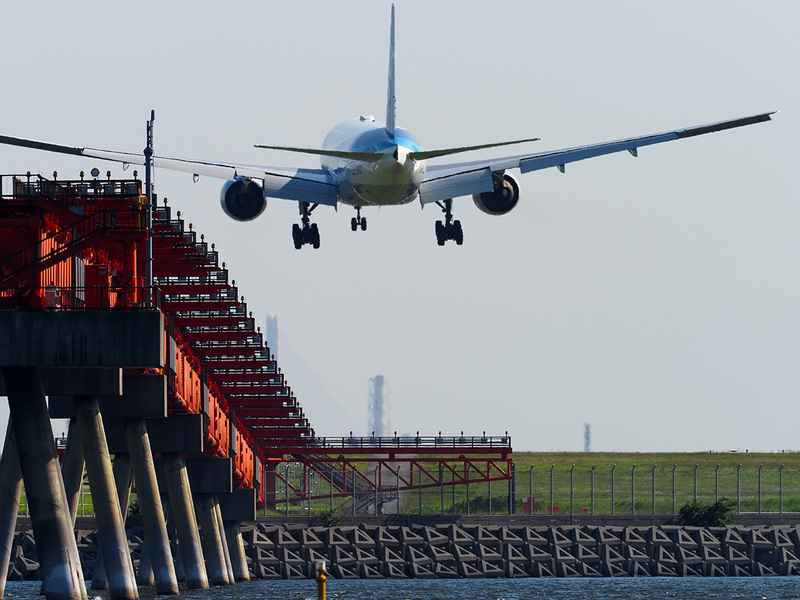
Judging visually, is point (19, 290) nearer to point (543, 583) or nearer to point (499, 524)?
point (543, 583)

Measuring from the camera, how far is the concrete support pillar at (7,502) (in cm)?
6931

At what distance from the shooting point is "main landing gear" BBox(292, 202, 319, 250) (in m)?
83.1

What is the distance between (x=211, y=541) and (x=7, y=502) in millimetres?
43062

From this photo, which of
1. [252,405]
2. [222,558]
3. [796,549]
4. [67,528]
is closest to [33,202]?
[67,528]

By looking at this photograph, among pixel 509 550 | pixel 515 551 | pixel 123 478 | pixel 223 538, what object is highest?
pixel 123 478

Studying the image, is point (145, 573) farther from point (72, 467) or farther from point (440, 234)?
point (440, 234)

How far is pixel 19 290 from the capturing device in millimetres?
62094

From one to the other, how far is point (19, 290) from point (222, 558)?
2075 inches

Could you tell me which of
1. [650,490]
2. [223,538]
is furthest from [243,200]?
[650,490]

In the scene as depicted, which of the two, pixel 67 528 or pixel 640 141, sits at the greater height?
pixel 640 141

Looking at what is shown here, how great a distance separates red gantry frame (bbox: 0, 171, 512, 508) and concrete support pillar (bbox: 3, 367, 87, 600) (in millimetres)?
3198

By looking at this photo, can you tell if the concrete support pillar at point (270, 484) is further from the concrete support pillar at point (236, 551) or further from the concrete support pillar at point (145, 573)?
the concrete support pillar at point (145, 573)

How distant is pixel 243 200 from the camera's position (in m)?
79.5

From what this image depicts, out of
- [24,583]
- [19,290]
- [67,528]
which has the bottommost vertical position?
[24,583]
